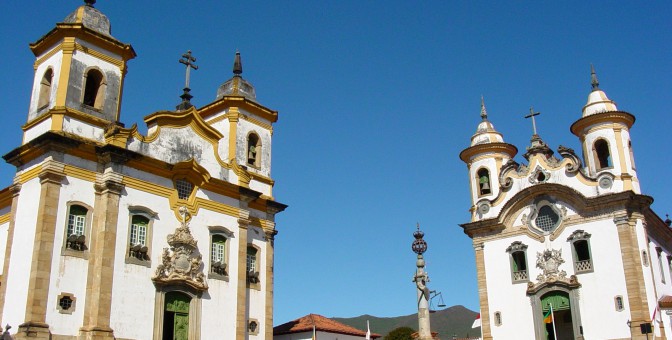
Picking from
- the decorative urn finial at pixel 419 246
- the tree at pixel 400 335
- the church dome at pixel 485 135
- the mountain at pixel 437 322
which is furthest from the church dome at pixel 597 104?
the mountain at pixel 437 322

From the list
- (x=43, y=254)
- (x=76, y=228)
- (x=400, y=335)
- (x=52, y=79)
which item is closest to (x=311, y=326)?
(x=76, y=228)

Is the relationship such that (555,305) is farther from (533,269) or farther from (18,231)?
(18,231)

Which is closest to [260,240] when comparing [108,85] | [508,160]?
[108,85]

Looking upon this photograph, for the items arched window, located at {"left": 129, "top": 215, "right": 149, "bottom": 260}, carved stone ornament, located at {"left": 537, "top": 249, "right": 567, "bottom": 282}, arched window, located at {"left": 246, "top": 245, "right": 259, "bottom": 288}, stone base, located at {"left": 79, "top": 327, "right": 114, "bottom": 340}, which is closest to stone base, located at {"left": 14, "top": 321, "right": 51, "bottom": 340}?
stone base, located at {"left": 79, "top": 327, "right": 114, "bottom": 340}

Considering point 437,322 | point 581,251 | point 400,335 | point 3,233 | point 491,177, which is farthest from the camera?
point 437,322

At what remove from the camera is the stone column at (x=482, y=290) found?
31.2 m

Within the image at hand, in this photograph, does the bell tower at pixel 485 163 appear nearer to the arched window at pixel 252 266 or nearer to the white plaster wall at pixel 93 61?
the arched window at pixel 252 266

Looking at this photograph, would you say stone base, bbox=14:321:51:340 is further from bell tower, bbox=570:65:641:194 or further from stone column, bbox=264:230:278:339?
bell tower, bbox=570:65:641:194

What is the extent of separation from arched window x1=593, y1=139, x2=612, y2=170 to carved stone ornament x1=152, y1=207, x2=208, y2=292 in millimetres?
18112

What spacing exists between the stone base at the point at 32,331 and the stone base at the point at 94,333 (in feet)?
3.49

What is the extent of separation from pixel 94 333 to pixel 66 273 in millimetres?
1950

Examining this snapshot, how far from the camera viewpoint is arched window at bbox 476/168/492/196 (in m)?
34.1

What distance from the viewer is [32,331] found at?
19.0m

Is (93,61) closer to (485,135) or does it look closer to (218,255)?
(218,255)
